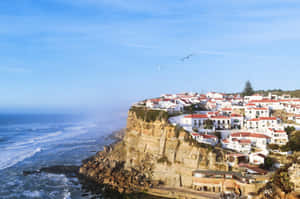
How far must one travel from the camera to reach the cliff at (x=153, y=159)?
29.6 metres

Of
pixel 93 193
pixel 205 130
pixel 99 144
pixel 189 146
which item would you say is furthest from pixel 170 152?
pixel 99 144

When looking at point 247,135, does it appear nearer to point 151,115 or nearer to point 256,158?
point 256,158

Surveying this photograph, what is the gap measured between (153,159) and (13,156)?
99.6 ft

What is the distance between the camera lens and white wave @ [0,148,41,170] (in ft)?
134

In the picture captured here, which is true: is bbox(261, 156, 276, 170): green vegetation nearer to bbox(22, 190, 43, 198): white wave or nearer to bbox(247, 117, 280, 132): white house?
bbox(247, 117, 280, 132): white house

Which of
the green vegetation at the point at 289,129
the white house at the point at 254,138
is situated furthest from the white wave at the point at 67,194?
the green vegetation at the point at 289,129

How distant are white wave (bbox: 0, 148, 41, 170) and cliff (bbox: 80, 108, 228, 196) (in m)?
14.5

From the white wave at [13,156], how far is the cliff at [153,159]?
570 inches

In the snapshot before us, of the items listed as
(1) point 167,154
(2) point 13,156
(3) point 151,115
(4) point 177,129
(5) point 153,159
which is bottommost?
(2) point 13,156

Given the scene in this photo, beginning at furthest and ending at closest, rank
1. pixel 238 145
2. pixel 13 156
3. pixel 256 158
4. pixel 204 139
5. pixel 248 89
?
pixel 248 89
pixel 13 156
pixel 204 139
pixel 238 145
pixel 256 158

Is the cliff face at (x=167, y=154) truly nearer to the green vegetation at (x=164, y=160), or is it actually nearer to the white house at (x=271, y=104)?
the green vegetation at (x=164, y=160)

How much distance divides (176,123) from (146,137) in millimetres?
5664

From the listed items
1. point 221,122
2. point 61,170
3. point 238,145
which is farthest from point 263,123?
point 61,170

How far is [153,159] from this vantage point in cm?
3444
